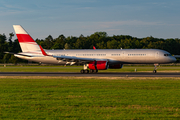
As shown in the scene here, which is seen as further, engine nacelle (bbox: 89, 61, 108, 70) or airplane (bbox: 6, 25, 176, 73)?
airplane (bbox: 6, 25, 176, 73)

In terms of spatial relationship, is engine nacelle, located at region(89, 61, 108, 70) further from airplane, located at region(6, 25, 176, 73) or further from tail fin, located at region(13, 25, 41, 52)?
tail fin, located at region(13, 25, 41, 52)

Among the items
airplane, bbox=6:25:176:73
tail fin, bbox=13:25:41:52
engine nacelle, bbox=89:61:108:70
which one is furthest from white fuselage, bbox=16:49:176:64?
tail fin, bbox=13:25:41:52

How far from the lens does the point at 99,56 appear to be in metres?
43.6

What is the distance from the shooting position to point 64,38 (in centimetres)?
15462

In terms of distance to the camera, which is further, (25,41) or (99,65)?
(25,41)

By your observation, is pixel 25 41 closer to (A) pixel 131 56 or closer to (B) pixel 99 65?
(B) pixel 99 65

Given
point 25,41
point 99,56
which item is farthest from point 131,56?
point 25,41

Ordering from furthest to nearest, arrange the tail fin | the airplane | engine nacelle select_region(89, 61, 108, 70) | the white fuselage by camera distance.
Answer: the tail fin < the white fuselage < the airplane < engine nacelle select_region(89, 61, 108, 70)

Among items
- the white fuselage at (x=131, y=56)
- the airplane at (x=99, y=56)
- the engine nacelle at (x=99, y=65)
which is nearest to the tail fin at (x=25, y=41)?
the airplane at (x=99, y=56)

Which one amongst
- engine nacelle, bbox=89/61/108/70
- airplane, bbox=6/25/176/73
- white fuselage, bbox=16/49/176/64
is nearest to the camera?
engine nacelle, bbox=89/61/108/70

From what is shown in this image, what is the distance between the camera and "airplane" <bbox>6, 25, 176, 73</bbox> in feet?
133

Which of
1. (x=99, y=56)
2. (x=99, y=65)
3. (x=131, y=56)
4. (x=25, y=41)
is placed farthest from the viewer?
(x=25, y=41)

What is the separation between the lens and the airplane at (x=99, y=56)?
40.7 m

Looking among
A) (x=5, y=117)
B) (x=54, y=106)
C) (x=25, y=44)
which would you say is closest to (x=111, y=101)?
(x=54, y=106)
